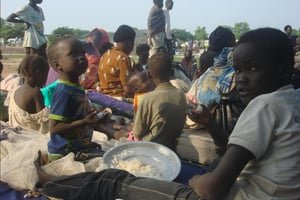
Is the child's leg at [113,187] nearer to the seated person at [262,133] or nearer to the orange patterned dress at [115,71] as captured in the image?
the seated person at [262,133]

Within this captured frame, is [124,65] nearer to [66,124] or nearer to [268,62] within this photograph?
[66,124]

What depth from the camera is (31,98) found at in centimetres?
349

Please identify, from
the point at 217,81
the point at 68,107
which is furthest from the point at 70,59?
the point at 217,81

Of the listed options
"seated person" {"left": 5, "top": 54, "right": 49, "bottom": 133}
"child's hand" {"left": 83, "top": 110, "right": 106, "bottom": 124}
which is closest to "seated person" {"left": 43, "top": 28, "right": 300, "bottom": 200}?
"child's hand" {"left": 83, "top": 110, "right": 106, "bottom": 124}

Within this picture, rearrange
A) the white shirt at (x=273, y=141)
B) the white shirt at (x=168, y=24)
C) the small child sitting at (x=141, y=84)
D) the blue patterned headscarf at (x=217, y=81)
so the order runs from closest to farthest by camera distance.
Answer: the white shirt at (x=273, y=141), the blue patterned headscarf at (x=217, y=81), the small child sitting at (x=141, y=84), the white shirt at (x=168, y=24)

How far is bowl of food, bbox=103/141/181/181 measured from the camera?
8.69 ft

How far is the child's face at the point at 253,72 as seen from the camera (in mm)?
1561

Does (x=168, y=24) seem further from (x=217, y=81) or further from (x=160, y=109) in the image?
(x=160, y=109)

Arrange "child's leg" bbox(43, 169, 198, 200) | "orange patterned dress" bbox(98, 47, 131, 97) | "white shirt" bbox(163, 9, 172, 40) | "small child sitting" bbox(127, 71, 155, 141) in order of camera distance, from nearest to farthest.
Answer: "child's leg" bbox(43, 169, 198, 200) → "small child sitting" bbox(127, 71, 155, 141) → "orange patterned dress" bbox(98, 47, 131, 97) → "white shirt" bbox(163, 9, 172, 40)

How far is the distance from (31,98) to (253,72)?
2436 mm

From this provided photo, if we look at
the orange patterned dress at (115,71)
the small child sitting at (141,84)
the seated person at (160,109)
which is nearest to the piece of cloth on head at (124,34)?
the orange patterned dress at (115,71)

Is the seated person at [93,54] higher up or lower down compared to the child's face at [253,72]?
lower down

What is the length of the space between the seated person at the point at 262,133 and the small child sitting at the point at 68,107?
3.93 feet

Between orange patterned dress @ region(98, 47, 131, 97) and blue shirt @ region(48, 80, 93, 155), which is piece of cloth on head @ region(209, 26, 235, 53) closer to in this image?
orange patterned dress @ region(98, 47, 131, 97)
